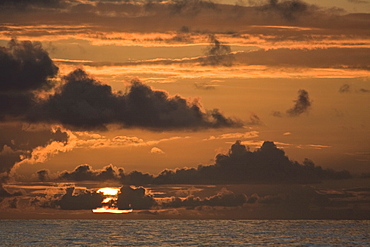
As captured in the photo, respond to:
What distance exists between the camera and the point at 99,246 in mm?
196875

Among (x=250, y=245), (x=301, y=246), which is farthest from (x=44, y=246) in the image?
(x=301, y=246)

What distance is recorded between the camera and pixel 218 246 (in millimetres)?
196500

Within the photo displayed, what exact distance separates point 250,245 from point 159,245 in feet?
74.8

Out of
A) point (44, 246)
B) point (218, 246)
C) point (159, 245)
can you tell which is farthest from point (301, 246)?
point (44, 246)

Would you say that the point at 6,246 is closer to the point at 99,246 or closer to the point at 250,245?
the point at 99,246

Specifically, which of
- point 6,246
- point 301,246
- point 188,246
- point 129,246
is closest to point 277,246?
point 301,246

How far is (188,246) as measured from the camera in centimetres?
19225

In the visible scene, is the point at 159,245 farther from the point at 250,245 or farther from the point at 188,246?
the point at 250,245

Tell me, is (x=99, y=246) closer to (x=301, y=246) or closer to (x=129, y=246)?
(x=129, y=246)

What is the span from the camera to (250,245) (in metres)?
199

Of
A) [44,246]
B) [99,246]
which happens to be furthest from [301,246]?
[44,246]

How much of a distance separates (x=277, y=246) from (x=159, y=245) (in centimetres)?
2903

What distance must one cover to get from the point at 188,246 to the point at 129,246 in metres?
16.0

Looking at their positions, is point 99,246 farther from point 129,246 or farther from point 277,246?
point 277,246
